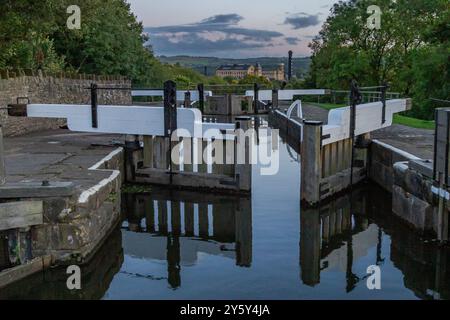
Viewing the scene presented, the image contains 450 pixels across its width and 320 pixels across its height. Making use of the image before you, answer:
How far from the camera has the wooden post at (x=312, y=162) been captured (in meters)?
10.6

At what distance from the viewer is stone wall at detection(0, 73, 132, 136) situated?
605 inches

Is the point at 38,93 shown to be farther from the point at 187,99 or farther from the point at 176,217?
the point at 176,217

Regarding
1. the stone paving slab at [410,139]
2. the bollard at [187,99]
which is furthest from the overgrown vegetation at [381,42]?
the stone paving slab at [410,139]

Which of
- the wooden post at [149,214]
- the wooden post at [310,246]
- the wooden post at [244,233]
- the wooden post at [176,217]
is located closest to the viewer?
the wooden post at [310,246]

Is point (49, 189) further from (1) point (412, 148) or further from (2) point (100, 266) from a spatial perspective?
(1) point (412, 148)

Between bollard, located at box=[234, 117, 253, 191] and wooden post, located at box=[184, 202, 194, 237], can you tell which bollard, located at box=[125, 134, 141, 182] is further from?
bollard, located at box=[234, 117, 253, 191]

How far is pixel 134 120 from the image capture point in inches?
484

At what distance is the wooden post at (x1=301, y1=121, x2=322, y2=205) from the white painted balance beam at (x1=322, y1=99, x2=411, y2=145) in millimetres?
411

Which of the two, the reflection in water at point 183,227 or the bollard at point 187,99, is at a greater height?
the bollard at point 187,99

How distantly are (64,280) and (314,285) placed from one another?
10.8ft

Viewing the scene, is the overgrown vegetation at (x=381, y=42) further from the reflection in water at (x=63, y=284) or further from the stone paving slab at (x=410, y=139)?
the reflection in water at (x=63, y=284)

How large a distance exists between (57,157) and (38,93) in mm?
8141

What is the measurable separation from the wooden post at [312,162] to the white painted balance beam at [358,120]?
41cm

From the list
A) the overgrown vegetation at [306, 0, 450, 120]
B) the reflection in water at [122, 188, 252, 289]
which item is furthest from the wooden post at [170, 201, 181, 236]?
the overgrown vegetation at [306, 0, 450, 120]
